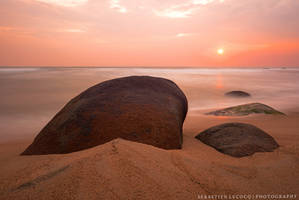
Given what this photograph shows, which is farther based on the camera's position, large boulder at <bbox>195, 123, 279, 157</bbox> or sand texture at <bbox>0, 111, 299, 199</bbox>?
large boulder at <bbox>195, 123, 279, 157</bbox>

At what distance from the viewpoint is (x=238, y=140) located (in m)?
2.49

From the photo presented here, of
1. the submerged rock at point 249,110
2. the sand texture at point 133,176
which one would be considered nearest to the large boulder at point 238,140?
the sand texture at point 133,176

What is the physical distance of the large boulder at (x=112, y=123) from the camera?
7.22ft

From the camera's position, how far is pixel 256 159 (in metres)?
2.05

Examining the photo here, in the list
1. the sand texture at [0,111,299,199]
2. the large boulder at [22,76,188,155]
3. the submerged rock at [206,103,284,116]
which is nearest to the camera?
the sand texture at [0,111,299,199]

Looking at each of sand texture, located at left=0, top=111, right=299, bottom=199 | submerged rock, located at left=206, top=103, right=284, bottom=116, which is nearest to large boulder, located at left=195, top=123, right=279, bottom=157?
sand texture, located at left=0, top=111, right=299, bottom=199

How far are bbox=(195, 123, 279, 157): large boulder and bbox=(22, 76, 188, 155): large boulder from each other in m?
0.48

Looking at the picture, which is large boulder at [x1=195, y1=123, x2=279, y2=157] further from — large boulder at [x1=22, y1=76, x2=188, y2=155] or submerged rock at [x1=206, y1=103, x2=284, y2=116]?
submerged rock at [x1=206, y1=103, x2=284, y2=116]

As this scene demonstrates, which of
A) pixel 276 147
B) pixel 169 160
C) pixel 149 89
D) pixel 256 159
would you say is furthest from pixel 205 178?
pixel 149 89

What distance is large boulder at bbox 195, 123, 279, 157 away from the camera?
228cm

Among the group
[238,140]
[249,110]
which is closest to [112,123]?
[238,140]

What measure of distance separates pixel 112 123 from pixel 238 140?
4.67ft

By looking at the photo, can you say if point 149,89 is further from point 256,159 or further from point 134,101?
point 256,159

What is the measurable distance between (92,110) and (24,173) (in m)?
1.13
